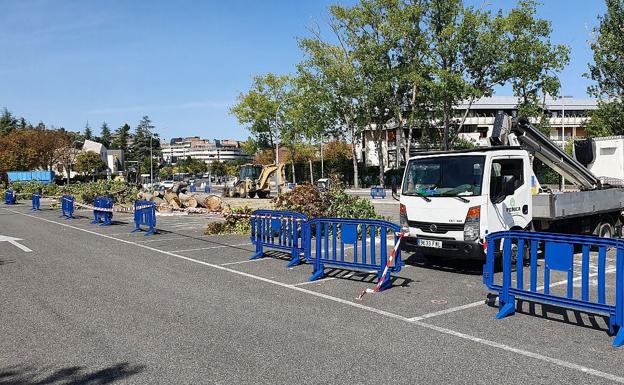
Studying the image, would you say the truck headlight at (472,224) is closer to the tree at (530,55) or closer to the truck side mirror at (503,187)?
the truck side mirror at (503,187)

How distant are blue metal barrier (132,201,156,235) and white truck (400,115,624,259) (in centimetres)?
976

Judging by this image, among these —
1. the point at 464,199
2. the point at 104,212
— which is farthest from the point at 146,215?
the point at 464,199

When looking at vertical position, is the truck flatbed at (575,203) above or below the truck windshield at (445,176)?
below

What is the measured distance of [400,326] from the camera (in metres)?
6.18

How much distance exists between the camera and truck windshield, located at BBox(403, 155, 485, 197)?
914 centimetres

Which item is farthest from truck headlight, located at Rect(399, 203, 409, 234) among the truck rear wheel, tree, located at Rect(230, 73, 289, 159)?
tree, located at Rect(230, 73, 289, 159)

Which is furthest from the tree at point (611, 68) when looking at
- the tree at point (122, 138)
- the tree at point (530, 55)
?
the tree at point (122, 138)

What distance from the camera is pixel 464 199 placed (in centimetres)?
894

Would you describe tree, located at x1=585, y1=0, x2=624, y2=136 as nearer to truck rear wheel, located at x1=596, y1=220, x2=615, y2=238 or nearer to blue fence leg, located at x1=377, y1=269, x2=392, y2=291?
truck rear wheel, located at x1=596, y1=220, x2=615, y2=238

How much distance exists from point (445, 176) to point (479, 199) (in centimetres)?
87

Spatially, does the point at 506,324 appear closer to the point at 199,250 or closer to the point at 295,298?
the point at 295,298

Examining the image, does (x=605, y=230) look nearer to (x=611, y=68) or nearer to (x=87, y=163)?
(x=611, y=68)

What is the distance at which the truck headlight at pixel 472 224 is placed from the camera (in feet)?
28.8

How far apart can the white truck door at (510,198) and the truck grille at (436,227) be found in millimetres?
543
